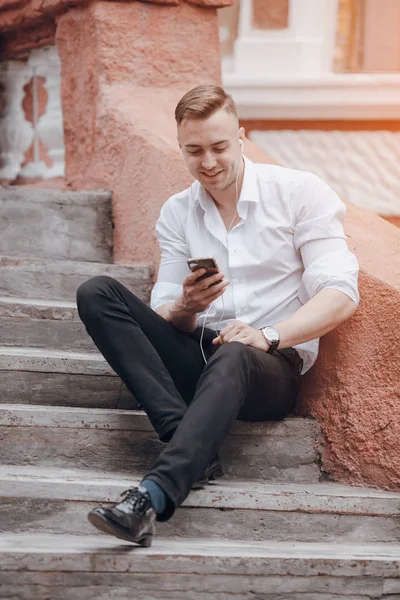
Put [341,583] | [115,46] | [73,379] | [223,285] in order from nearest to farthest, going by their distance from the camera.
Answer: [341,583] < [223,285] < [73,379] < [115,46]

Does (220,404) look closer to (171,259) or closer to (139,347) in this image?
(139,347)

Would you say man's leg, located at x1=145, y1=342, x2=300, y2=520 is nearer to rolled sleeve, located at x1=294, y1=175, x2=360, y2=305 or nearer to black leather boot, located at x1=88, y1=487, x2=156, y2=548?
black leather boot, located at x1=88, y1=487, x2=156, y2=548

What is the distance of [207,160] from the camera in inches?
137

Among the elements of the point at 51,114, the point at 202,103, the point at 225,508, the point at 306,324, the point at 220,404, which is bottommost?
the point at 225,508

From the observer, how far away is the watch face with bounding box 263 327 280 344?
3369 mm

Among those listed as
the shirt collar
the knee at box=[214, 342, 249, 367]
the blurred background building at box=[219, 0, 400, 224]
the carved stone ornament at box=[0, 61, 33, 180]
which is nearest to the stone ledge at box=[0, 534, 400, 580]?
the knee at box=[214, 342, 249, 367]

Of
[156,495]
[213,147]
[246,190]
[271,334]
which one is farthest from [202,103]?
[156,495]

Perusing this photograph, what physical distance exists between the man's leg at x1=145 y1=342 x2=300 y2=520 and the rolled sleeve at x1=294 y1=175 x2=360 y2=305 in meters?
0.28

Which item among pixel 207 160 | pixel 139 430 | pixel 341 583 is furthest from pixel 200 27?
pixel 341 583

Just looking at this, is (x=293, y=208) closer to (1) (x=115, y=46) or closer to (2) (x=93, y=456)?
(2) (x=93, y=456)

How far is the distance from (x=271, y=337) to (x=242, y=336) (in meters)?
0.09

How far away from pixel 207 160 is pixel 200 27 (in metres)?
1.77

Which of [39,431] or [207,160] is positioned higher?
[207,160]

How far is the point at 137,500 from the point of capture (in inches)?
116
